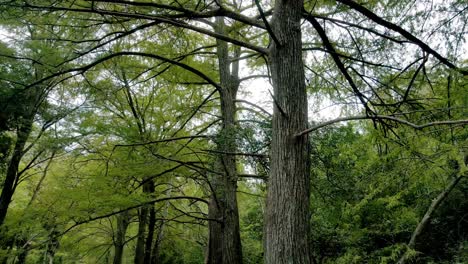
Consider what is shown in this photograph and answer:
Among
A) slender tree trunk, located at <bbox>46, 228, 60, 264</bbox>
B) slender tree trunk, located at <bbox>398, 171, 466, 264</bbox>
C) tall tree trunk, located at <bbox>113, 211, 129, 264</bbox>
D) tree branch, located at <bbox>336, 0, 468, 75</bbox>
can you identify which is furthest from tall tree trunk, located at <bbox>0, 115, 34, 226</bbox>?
slender tree trunk, located at <bbox>398, 171, 466, 264</bbox>

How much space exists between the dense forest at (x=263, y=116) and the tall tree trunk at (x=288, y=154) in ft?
0.04

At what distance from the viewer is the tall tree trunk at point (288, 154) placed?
2.42m

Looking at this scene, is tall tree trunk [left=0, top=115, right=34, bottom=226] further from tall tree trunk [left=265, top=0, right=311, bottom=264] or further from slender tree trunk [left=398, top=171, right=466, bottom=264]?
slender tree trunk [left=398, top=171, right=466, bottom=264]

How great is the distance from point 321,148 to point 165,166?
98.3 inches

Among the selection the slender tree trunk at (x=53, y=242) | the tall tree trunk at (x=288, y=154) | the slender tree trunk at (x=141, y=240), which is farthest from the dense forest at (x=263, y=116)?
the slender tree trunk at (x=141, y=240)

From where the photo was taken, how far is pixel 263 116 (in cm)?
511

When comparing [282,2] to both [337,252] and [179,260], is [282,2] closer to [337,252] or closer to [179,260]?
[337,252]

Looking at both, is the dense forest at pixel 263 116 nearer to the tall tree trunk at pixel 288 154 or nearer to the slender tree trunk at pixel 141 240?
the tall tree trunk at pixel 288 154

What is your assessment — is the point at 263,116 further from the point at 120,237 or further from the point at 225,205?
the point at 120,237

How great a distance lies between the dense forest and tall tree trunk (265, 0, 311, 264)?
0.04ft

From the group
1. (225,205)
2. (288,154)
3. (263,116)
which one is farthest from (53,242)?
(288,154)

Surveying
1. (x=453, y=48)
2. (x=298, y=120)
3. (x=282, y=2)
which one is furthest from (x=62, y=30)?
(x=453, y=48)

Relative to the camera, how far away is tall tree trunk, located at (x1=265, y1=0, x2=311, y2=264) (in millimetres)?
2416

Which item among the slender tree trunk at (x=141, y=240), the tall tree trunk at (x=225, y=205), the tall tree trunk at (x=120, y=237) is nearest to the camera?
the tall tree trunk at (x=225, y=205)
